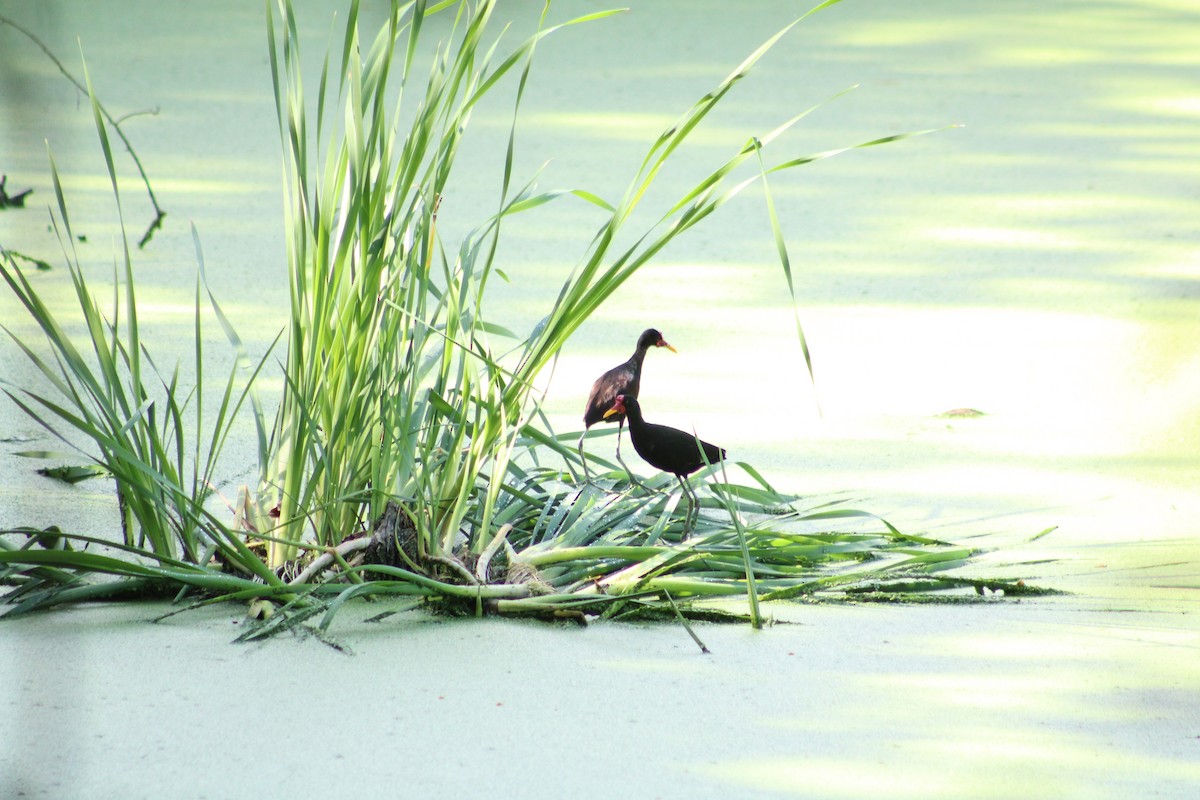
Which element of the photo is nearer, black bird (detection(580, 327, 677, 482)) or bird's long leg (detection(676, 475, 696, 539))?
bird's long leg (detection(676, 475, 696, 539))

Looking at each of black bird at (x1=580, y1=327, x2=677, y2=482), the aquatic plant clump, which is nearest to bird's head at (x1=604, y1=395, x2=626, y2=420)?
black bird at (x1=580, y1=327, x2=677, y2=482)

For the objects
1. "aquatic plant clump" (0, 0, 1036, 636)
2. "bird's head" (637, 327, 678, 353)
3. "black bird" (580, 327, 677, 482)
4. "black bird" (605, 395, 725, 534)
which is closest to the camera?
"aquatic plant clump" (0, 0, 1036, 636)

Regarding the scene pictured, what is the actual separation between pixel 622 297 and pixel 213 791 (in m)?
1.70

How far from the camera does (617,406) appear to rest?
1.58 metres

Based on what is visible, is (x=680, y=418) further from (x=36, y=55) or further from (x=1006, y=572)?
(x=36, y=55)

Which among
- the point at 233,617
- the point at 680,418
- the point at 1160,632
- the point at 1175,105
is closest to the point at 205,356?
the point at 680,418

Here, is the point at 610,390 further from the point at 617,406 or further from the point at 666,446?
the point at 666,446

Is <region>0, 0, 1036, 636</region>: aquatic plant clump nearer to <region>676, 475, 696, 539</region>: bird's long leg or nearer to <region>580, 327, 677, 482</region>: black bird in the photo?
<region>676, 475, 696, 539</region>: bird's long leg

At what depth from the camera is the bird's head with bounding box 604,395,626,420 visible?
151cm

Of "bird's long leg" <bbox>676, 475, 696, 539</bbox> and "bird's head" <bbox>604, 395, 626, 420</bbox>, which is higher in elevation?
"bird's head" <bbox>604, 395, 626, 420</bbox>

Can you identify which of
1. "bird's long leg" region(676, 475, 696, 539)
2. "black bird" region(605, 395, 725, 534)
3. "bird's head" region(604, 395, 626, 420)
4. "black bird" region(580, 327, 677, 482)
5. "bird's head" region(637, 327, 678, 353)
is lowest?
"bird's long leg" region(676, 475, 696, 539)

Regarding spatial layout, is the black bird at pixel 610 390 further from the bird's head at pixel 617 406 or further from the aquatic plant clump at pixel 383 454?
the aquatic plant clump at pixel 383 454

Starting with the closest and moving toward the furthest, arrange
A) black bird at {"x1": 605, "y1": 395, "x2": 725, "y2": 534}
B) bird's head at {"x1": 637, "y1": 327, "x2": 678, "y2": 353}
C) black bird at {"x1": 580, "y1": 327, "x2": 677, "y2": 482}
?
black bird at {"x1": 605, "y1": 395, "x2": 725, "y2": 534} < black bird at {"x1": 580, "y1": 327, "x2": 677, "y2": 482} < bird's head at {"x1": 637, "y1": 327, "x2": 678, "y2": 353}

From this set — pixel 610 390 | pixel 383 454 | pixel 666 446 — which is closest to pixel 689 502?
pixel 666 446
